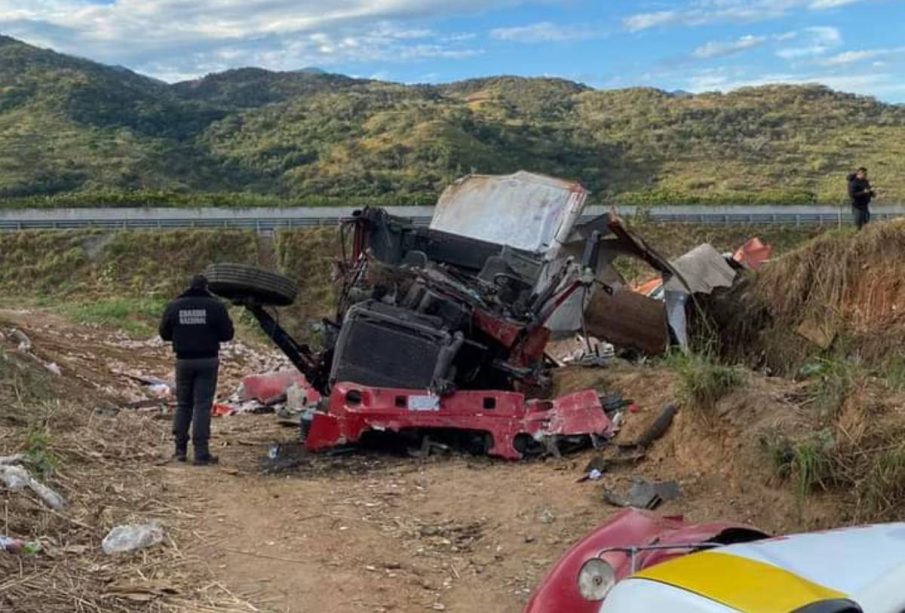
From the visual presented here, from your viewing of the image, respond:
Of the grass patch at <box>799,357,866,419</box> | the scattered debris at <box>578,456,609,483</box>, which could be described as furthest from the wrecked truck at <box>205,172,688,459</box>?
the grass patch at <box>799,357,866,419</box>

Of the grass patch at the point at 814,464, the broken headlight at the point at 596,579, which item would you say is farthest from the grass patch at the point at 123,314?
the broken headlight at the point at 596,579

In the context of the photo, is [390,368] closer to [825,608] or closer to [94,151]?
[825,608]

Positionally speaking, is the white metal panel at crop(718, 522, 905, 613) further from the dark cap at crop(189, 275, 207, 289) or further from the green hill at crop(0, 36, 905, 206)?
the green hill at crop(0, 36, 905, 206)

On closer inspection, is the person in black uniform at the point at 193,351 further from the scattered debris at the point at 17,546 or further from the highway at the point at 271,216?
the highway at the point at 271,216

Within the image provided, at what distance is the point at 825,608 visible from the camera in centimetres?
221

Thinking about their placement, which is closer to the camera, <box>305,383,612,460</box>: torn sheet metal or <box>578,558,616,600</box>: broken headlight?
<box>578,558,616,600</box>: broken headlight

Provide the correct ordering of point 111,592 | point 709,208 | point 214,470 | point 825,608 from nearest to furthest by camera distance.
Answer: point 825,608
point 111,592
point 214,470
point 709,208

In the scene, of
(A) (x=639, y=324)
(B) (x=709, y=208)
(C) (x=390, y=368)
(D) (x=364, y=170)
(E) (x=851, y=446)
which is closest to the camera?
(E) (x=851, y=446)

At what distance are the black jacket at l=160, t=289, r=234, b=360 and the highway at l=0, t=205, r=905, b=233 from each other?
1896 cm

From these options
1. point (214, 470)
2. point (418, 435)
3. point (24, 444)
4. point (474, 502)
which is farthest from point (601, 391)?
point (24, 444)

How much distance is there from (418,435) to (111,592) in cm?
372

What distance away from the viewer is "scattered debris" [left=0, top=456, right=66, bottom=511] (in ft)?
18.1

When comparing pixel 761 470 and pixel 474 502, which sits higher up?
pixel 761 470

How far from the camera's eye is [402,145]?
178ft
